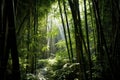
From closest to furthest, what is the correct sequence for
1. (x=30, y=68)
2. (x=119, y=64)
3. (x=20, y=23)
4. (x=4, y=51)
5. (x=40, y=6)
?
1. (x=4, y=51)
2. (x=119, y=64)
3. (x=20, y=23)
4. (x=40, y=6)
5. (x=30, y=68)

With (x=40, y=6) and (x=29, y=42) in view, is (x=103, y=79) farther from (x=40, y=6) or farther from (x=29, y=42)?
(x=40, y=6)

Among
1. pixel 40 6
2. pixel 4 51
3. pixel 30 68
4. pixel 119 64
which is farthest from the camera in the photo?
pixel 30 68

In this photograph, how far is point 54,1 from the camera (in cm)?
618

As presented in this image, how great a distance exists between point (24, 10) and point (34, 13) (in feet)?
0.86

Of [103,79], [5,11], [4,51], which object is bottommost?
[103,79]

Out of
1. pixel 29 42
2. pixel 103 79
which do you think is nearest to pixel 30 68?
pixel 29 42

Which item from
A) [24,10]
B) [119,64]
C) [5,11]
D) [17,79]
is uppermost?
[24,10]

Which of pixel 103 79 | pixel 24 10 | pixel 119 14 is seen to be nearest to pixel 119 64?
pixel 103 79

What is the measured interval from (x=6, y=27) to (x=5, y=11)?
0.12 metres

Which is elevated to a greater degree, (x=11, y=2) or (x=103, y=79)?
(x=11, y=2)

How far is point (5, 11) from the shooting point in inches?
66.9

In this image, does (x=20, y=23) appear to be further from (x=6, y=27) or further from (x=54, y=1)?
(x=6, y=27)

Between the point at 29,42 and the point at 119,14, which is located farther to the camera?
the point at 29,42

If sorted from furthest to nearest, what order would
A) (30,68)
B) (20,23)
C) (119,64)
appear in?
1. (30,68)
2. (20,23)
3. (119,64)
